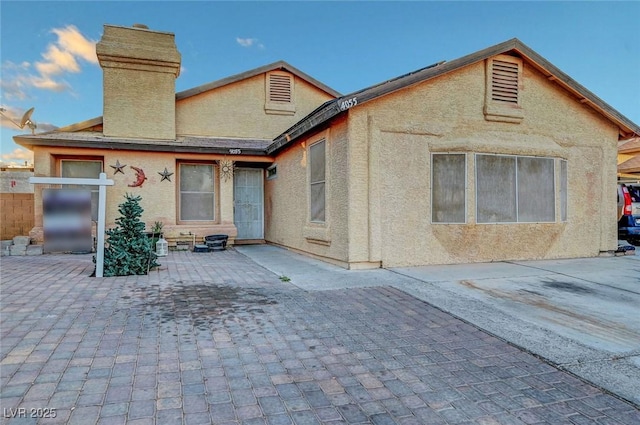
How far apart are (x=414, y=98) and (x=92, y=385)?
7506 millimetres

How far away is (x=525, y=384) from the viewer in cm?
297

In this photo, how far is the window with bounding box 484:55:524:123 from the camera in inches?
345

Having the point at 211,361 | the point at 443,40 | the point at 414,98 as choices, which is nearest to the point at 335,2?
the point at 443,40

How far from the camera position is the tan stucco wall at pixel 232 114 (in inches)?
560

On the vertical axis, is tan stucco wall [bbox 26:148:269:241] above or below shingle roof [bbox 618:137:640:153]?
below

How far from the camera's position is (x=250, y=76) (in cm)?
1469

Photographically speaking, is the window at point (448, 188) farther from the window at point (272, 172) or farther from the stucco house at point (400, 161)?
the window at point (272, 172)

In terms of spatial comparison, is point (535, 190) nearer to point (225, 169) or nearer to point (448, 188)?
point (448, 188)

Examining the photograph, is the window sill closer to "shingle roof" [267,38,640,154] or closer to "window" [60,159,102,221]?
"shingle roof" [267,38,640,154]

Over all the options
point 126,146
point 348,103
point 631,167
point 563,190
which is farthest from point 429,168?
point 631,167

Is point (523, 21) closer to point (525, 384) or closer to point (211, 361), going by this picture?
point (525, 384)

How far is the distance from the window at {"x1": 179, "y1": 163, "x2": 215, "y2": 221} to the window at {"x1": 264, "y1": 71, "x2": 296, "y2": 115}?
3.66m

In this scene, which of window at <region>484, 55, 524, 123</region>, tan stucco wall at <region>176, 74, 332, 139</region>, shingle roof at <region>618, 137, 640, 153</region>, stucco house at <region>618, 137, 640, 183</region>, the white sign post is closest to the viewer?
the white sign post

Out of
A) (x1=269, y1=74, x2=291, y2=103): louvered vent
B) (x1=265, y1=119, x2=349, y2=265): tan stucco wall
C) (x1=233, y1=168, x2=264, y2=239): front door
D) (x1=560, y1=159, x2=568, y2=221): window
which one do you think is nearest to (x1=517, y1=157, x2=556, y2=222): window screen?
(x1=560, y1=159, x2=568, y2=221): window
